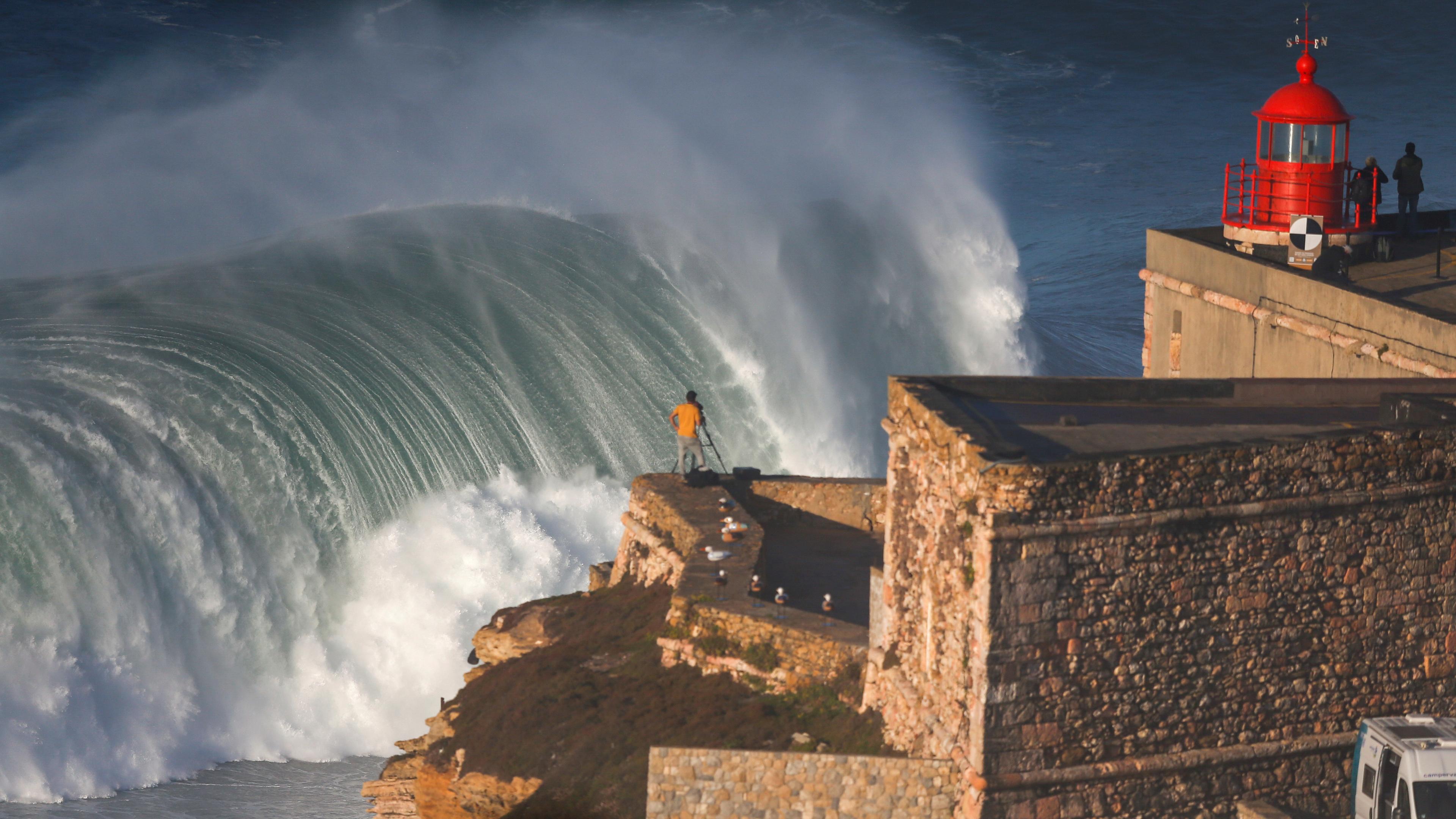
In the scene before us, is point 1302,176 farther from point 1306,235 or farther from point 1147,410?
point 1147,410

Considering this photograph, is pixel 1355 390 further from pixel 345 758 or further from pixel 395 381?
pixel 395 381

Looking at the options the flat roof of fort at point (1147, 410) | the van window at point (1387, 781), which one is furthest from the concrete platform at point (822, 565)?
the van window at point (1387, 781)

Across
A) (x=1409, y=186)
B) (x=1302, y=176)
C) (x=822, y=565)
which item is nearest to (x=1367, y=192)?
(x=1302, y=176)

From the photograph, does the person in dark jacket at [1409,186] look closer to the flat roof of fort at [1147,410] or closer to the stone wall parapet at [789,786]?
the flat roof of fort at [1147,410]

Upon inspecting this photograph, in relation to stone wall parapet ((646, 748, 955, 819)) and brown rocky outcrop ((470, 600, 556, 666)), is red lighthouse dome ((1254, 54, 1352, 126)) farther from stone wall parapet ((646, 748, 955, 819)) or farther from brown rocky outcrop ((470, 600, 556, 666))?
stone wall parapet ((646, 748, 955, 819))

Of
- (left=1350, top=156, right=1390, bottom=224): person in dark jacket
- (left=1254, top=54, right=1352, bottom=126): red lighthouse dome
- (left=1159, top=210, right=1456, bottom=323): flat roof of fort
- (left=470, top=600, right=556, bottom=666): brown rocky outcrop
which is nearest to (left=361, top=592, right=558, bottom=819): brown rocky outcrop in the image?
(left=470, top=600, right=556, bottom=666): brown rocky outcrop

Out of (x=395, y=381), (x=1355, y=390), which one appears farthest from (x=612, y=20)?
(x=1355, y=390)
